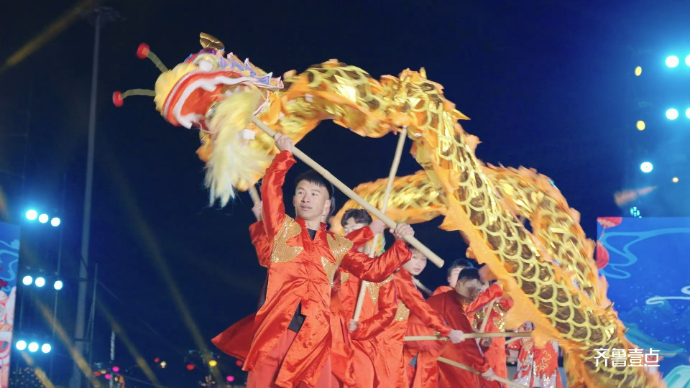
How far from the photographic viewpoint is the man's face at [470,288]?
12.2ft

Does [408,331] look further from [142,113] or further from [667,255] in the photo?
[142,113]

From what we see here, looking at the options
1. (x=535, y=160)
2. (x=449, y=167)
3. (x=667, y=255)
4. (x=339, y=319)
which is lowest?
(x=339, y=319)

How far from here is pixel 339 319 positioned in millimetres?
2799

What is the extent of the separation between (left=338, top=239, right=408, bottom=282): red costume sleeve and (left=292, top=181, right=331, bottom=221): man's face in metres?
0.19

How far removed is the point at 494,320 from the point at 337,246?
186 centimetres

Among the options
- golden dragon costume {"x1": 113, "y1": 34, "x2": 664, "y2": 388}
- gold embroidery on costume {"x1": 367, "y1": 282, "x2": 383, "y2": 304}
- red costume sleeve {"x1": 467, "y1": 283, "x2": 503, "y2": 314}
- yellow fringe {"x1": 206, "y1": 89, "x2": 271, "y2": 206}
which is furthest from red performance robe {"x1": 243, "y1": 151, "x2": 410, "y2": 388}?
red costume sleeve {"x1": 467, "y1": 283, "x2": 503, "y2": 314}

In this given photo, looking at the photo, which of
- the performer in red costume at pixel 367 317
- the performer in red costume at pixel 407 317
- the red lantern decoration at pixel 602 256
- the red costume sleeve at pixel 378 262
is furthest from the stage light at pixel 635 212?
the red costume sleeve at pixel 378 262

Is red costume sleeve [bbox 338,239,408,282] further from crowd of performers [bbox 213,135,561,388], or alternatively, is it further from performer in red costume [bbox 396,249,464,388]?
performer in red costume [bbox 396,249,464,388]

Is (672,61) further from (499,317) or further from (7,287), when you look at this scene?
(7,287)

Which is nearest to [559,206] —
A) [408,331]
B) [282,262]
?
[408,331]

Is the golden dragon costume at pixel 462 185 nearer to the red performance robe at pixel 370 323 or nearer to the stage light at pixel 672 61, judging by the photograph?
the red performance robe at pixel 370 323

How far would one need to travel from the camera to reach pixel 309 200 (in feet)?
8.44

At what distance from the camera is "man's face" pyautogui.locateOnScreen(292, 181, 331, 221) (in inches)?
101

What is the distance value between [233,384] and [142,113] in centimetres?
259
